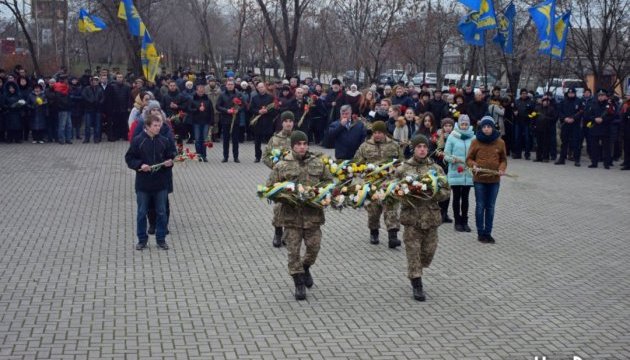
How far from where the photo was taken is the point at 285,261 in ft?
36.7

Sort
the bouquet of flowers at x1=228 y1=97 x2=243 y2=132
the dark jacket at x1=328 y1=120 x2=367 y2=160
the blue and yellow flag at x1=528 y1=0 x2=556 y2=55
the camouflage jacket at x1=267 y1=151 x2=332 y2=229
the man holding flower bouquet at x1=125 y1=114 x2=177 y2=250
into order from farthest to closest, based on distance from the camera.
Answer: the blue and yellow flag at x1=528 y1=0 x2=556 y2=55, the bouquet of flowers at x1=228 y1=97 x2=243 y2=132, the dark jacket at x1=328 y1=120 x2=367 y2=160, the man holding flower bouquet at x1=125 y1=114 x2=177 y2=250, the camouflage jacket at x1=267 y1=151 x2=332 y2=229

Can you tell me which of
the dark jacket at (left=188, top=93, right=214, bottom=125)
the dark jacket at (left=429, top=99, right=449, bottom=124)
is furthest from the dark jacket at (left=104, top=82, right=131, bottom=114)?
the dark jacket at (left=429, top=99, right=449, bottom=124)

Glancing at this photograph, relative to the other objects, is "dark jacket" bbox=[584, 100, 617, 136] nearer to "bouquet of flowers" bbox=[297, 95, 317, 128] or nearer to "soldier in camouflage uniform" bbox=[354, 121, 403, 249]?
"bouquet of flowers" bbox=[297, 95, 317, 128]

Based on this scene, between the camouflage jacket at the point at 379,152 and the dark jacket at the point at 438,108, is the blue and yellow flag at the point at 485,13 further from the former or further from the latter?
the camouflage jacket at the point at 379,152

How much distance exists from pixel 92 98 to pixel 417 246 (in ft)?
54.2

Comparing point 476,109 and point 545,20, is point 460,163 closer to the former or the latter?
point 476,109

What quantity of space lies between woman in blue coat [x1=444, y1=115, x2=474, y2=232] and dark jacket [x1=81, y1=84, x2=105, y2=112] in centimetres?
1352

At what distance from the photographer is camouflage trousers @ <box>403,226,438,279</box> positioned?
377 inches

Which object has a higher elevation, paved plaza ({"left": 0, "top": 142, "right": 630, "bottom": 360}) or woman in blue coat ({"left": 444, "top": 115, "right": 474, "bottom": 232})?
woman in blue coat ({"left": 444, "top": 115, "right": 474, "bottom": 232})

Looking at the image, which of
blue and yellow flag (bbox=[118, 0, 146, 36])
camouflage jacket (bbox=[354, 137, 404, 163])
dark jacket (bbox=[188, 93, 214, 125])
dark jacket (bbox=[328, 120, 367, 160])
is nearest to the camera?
camouflage jacket (bbox=[354, 137, 404, 163])

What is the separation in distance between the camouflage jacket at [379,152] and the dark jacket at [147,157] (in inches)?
104

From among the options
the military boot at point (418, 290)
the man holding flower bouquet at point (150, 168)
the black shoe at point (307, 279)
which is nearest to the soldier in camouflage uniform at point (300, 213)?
the black shoe at point (307, 279)

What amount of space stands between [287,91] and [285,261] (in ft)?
40.1

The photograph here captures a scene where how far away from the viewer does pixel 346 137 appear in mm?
13492
